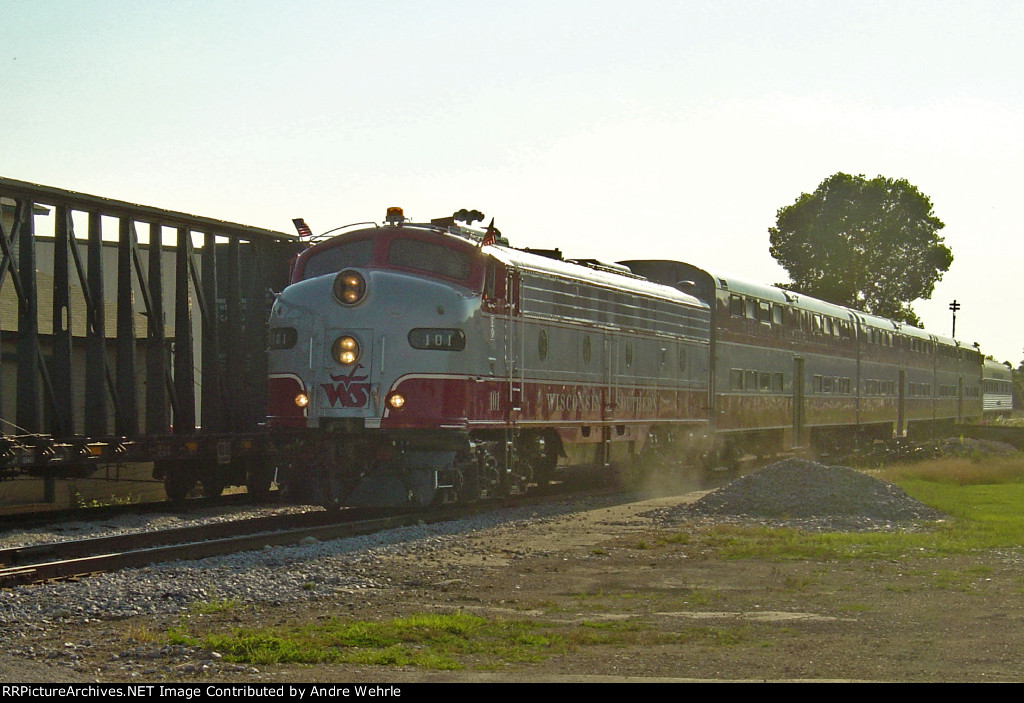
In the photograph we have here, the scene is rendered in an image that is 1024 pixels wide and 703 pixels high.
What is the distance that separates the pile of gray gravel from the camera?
17203 mm

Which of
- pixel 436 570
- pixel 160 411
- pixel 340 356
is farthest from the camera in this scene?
pixel 160 411

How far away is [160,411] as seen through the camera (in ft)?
58.2

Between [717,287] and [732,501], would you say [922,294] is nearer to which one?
[717,287]

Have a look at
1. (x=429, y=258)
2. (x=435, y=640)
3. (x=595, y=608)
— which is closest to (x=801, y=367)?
(x=429, y=258)

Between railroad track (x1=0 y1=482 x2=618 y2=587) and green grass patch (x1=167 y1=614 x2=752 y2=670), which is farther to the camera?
railroad track (x1=0 y1=482 x2=618 y2=587)

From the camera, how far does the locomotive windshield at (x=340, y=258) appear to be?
56.1ft

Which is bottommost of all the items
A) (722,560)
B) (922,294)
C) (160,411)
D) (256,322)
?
(722,560)

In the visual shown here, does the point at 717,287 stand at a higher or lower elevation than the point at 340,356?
higher

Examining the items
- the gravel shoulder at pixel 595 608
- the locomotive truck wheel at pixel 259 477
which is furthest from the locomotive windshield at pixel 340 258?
the gravel shoulder at pixel 595 608

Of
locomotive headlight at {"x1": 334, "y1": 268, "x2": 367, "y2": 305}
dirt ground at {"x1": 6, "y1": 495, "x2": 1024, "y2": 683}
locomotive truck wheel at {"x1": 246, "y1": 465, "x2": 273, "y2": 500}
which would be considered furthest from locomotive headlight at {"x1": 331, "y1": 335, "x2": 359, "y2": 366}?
locomotive truck wheel at {"x1": 246, "y1": 465, "x2": 273, "y2": 500}

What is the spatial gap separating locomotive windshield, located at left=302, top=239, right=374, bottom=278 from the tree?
170ft

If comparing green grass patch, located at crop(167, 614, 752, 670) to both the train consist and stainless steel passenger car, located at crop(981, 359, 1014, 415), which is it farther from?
stainless steel passenger car, located at crop(981, 359, 1014, 415)
